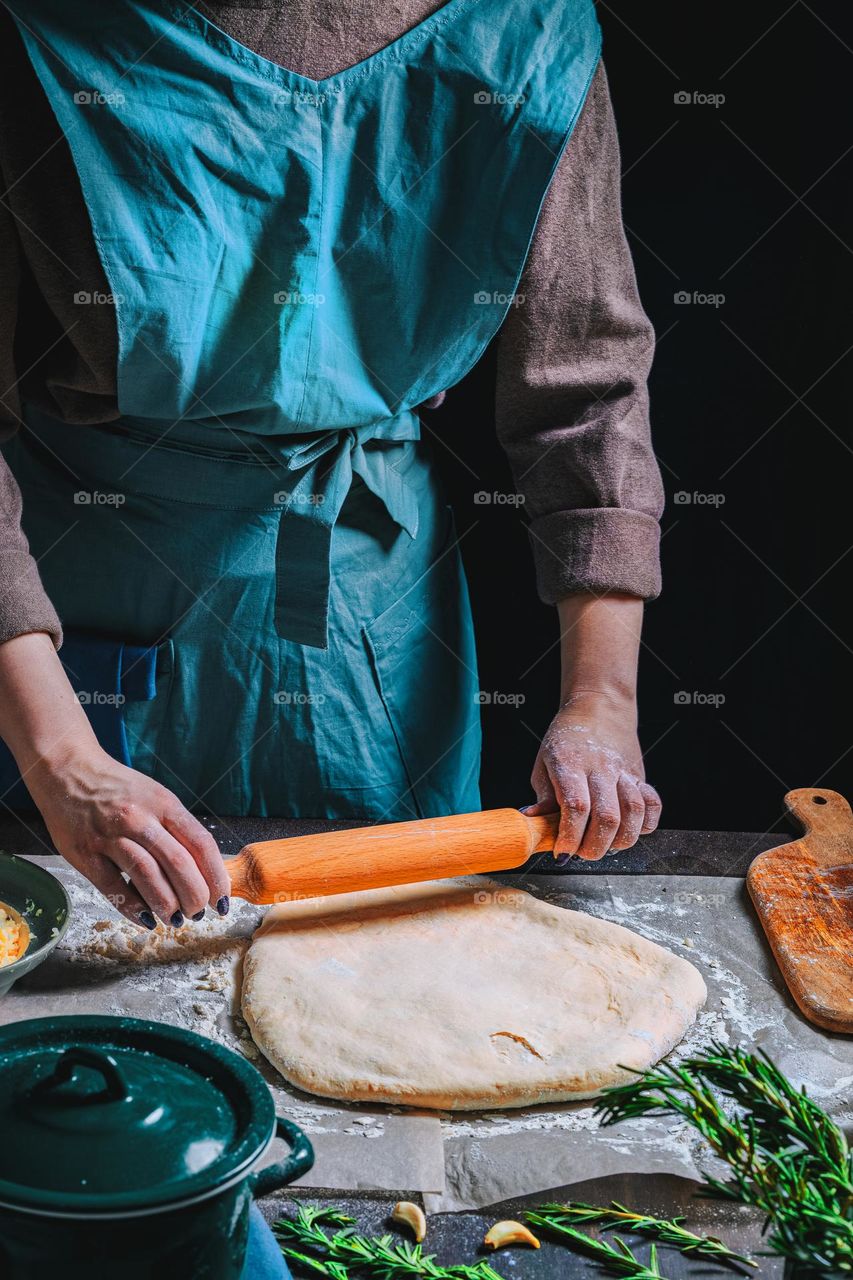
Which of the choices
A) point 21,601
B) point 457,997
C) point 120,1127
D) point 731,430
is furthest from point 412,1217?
point 731,430

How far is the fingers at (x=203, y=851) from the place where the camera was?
1.13 metres

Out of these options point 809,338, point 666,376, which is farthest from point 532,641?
point 809,338

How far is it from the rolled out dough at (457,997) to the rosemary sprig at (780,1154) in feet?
1.14

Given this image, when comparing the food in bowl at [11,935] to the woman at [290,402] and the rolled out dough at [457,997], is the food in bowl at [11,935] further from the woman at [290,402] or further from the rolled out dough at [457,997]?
the rolled out dough at [457,997]

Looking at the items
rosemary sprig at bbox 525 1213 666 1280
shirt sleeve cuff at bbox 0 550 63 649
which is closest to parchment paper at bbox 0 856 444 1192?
rosemary sprig at bbox 525 1213 666 1280

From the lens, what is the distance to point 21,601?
125 cm

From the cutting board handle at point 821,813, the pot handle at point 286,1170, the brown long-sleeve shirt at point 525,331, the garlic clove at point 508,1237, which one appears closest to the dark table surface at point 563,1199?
the garlic clove at point 508,1237

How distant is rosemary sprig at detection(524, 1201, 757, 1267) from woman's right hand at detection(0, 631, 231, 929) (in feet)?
1.47

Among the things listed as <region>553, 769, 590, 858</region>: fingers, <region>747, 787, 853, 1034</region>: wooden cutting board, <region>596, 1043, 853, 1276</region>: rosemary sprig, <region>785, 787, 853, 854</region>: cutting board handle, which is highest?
<region>596, 1043, 853, 1276</region>: rosemary sprig

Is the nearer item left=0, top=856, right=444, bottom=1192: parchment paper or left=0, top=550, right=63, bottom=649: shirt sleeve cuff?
left=0, top=856, right=444, bottom=1192: parchment paper

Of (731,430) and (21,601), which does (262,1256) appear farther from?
(731,430)

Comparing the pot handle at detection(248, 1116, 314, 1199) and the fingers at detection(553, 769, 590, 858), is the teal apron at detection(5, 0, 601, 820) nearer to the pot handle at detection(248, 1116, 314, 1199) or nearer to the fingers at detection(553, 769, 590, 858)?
the fingers at detection(553, 769, 590, 858)

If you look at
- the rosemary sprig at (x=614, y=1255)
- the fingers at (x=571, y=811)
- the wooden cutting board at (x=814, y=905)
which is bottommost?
the rosemary sprig at (x=614, y=1255)

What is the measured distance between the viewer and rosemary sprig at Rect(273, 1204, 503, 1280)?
2.59 ft
